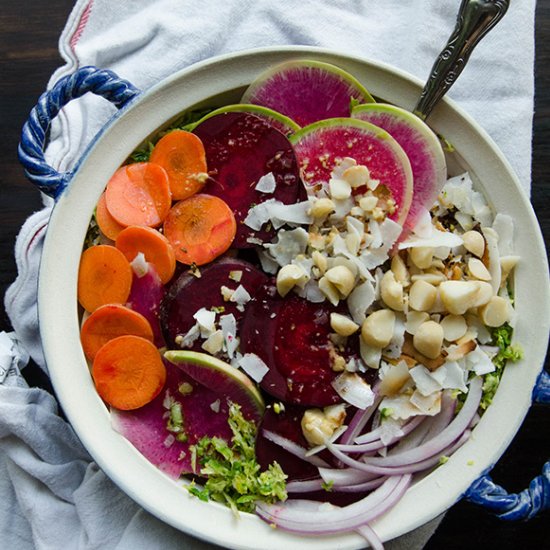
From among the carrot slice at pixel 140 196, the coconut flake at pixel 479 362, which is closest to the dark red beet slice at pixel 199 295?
the carrot slice at pixel 140 196

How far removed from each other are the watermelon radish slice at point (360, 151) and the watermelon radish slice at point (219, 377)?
18.0 inches

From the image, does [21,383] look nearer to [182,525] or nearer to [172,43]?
[182,525]

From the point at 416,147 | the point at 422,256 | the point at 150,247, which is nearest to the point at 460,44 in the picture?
the point at 416,147

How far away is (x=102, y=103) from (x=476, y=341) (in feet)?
3.81

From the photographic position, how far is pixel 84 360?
1633 millimetres

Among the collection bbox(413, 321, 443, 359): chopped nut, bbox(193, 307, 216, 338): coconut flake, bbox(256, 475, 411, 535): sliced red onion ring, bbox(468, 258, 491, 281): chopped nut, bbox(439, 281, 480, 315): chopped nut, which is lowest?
bbox(256, 475, 411, 535): sliced red onion ring

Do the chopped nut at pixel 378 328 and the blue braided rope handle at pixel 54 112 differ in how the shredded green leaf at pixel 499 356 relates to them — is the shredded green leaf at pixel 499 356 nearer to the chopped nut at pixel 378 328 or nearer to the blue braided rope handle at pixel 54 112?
the chopped nut at pixel 378 328

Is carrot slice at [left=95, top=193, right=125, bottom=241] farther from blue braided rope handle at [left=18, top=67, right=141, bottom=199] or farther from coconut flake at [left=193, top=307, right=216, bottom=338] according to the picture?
coconut flake at [left=193, top=307, right=216, bottom=338]

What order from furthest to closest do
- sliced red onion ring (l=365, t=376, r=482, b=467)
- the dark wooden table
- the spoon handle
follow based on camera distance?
the dark wooden table
sliced red onion ring (l=365, t=376, r=482, b=467)
the spoon handle

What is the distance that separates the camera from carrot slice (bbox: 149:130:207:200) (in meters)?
1.63

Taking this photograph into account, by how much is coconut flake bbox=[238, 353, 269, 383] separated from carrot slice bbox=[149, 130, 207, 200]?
391mm

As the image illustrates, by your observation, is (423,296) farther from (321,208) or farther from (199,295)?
(199,295)

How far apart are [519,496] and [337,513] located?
400mm

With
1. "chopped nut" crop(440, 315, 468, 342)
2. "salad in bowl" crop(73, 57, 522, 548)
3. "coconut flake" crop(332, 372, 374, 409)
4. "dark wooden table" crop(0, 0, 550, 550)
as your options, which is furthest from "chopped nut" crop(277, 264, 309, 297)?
"dark wooden table" crop(0, 0, 550, 550)
